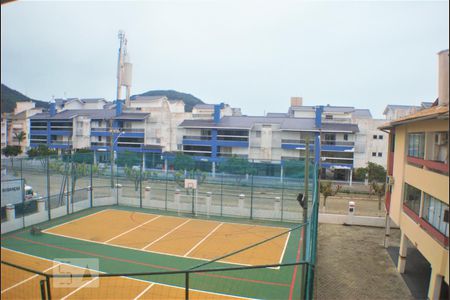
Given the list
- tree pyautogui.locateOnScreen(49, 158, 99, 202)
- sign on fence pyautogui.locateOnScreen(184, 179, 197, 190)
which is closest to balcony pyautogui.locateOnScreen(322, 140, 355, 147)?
sign on fence pyautogui.locateOnScreen(184, 179, 197, 190)

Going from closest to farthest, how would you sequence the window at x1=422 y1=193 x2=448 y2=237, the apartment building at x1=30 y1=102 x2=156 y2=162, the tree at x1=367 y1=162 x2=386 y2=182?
the window at x1=422 y1=193 x2=448 y2=237
the tree at x1=367 y1=162 x2=386 y2=182
the apartment building at x1=30 y1=102 x2=156 y2=162

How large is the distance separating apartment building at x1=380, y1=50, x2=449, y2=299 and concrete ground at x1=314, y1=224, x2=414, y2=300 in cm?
94

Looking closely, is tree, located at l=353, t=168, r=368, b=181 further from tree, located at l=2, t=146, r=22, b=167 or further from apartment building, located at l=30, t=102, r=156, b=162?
tree, located at l=2, t=146, r=22, b=167

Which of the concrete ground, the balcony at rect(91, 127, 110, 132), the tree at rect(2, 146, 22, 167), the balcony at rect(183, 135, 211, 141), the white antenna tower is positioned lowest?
the concrete ground

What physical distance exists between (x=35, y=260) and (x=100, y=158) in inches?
474

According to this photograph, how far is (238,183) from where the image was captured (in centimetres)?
1655

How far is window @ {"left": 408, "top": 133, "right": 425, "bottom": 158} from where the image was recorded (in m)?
7.43

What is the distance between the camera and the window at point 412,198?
817cm

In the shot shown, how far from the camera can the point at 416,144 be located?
8023mm

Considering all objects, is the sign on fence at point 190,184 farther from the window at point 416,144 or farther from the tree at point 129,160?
the window at point 416,144

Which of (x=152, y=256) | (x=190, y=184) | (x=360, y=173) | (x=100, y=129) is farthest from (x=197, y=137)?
(x=152, y=256)

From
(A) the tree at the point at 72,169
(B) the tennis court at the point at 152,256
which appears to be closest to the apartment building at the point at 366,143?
(B) the tennis court at the point at 152,256

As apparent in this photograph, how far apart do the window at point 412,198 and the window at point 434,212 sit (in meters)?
0.61

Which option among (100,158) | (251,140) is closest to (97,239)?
(100,158)
